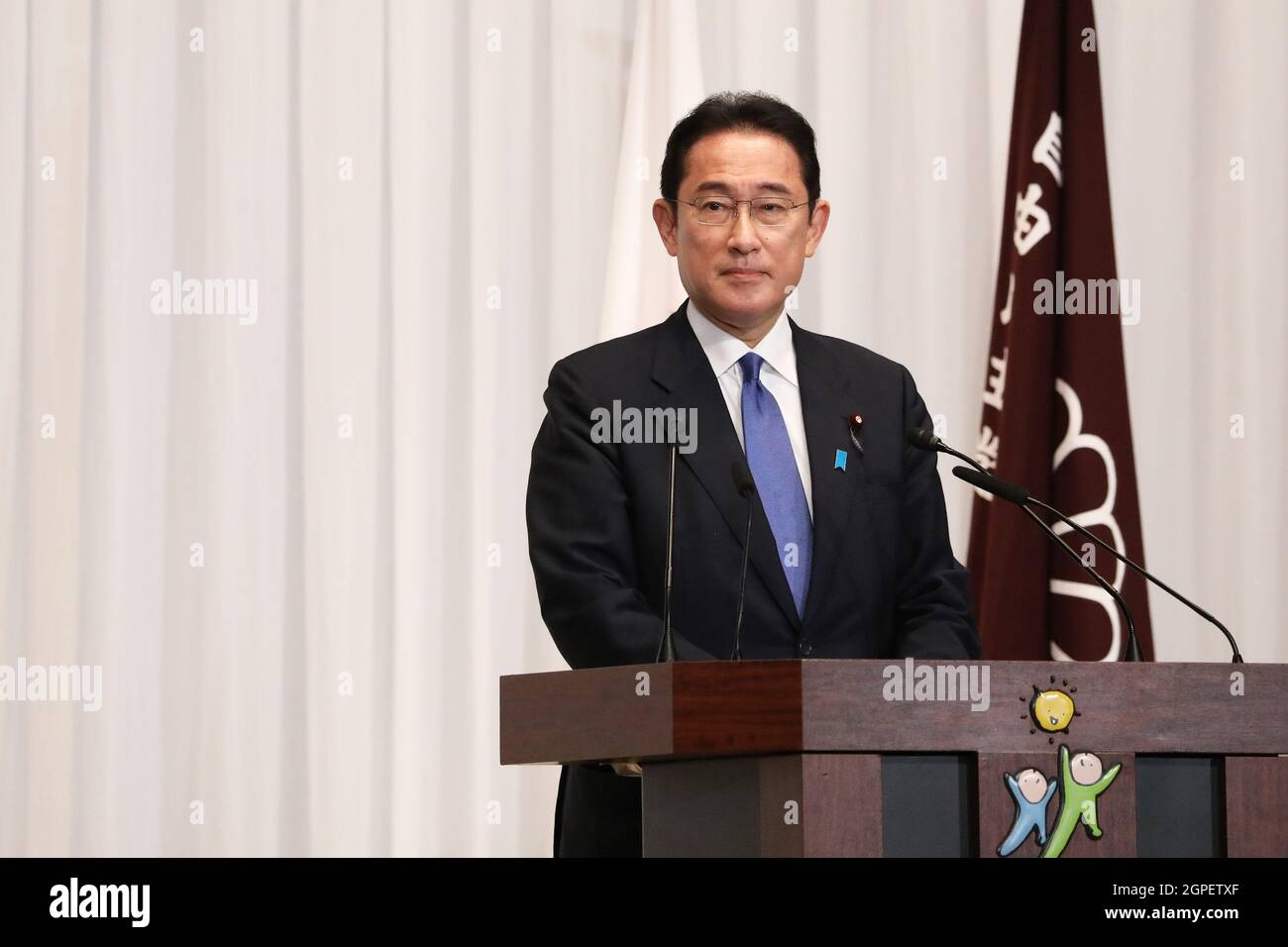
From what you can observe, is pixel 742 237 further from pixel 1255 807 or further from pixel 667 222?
pixel 1255 807

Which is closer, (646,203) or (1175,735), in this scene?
(1175,735)

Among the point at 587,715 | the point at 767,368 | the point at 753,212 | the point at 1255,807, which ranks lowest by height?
the point at 1255,807

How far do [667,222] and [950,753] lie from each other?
1.27 meters

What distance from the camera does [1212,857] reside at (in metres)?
1.85

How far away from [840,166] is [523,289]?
96 cm

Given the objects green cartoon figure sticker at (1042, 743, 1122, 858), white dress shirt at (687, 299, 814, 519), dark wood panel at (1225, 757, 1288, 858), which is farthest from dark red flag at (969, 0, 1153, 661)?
green cartoon figure sticker at (1042, 743, 1122, 858)

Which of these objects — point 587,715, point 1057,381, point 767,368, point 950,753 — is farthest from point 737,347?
point 1057,381

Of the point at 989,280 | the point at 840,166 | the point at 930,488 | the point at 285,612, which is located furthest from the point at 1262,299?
the point at 285,612

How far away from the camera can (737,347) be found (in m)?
2.70

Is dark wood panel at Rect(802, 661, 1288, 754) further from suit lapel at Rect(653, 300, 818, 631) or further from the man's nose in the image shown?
the man's nose
